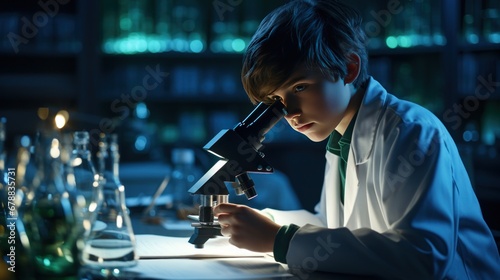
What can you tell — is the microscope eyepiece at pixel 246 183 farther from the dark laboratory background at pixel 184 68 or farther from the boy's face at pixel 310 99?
the dark laboratory background at pixel 184 68

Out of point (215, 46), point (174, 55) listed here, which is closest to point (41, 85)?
point (174, 55)

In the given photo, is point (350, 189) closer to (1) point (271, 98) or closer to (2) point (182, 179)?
(1) point (271, 98)

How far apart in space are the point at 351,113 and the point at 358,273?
0.51 m

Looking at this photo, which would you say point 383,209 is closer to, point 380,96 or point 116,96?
point 380,96

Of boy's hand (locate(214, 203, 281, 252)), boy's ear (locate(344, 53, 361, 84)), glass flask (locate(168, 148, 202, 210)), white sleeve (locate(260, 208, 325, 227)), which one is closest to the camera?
boy's hand (locate(214, 203, 281, 252))

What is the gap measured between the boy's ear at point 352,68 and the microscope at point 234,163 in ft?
0.80

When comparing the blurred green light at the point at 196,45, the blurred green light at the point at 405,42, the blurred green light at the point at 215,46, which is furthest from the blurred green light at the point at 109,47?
the blurred green light at the point at 405,42

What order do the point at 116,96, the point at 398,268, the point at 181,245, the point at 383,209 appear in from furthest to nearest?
the point at 116,96, the point at 181,245, the point at 383,209, the point at 398,268

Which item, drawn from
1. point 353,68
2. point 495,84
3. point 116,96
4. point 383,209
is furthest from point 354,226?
point 116,96

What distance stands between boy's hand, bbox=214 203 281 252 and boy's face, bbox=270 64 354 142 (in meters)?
0.24

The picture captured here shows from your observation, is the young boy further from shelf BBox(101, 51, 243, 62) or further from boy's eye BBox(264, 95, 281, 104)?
shelf BBox(101, 51, 243, 62)

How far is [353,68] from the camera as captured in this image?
58.6 inches

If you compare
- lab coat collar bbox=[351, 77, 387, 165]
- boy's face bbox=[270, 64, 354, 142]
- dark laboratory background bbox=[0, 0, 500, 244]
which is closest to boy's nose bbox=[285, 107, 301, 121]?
boy's face bbox=[270, 64, 354, 142]

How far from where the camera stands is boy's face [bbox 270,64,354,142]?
139 cm
